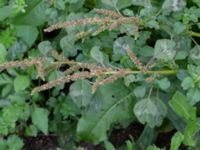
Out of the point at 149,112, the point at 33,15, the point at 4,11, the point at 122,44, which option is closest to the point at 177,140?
the point at 149,112

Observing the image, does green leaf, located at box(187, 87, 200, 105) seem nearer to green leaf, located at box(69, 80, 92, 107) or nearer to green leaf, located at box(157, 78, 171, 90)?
green leaf, located at box(157, 78, 171, 90)

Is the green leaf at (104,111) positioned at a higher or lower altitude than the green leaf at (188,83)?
lower

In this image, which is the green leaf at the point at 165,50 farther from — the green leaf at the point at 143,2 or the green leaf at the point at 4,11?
the green leaf at the point at 4,11

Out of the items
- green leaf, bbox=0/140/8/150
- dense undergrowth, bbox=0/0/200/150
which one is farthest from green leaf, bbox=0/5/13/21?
green leaf, bbox=0/140/8/150

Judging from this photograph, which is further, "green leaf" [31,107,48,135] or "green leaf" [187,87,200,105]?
"green leaf" [31,107,48,135]

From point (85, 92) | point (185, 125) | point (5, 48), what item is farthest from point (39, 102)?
point (185, 125)

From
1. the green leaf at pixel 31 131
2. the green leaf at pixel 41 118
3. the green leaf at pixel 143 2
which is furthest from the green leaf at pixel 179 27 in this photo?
the green leaf at pixel 31 131
